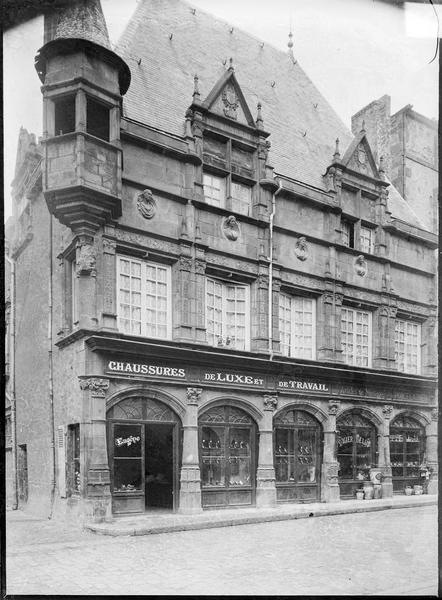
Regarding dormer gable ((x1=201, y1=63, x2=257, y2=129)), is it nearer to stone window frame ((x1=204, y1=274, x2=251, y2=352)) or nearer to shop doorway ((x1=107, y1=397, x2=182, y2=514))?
stone window frame ((x1=204, y1=274, x2=251, y2=352))

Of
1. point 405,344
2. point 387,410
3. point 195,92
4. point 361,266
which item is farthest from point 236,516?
point 195,92

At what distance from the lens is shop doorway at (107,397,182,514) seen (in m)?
8.23

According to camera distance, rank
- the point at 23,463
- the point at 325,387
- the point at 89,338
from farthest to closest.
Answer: the point at 325,387
the point at 89,338
the point at 23,463

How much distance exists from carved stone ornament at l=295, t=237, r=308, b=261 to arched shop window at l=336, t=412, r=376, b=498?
2.67 m

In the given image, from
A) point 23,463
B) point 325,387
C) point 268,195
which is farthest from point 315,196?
point 23,463

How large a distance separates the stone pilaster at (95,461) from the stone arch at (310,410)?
313 centimetres

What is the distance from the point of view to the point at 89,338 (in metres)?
8.49

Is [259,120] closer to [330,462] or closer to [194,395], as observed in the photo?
[194,395]

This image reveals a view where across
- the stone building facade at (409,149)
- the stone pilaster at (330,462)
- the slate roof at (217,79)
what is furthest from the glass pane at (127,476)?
the stone building facade at (409,149)

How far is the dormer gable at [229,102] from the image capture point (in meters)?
9.12

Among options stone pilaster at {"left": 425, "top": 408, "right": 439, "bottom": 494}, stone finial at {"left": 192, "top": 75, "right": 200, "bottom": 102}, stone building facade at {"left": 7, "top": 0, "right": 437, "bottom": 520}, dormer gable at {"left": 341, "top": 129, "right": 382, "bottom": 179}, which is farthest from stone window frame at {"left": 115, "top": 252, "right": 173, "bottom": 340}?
stone pilaster at {"left": 425, "top": 408, "right": 439, "bottom": 494}

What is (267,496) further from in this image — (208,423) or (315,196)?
(315,196)

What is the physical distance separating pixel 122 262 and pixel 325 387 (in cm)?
379

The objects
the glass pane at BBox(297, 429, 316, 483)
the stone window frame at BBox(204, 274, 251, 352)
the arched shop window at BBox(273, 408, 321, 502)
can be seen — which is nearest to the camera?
the stone window frame at BBox(204, 274, 251, 352)
